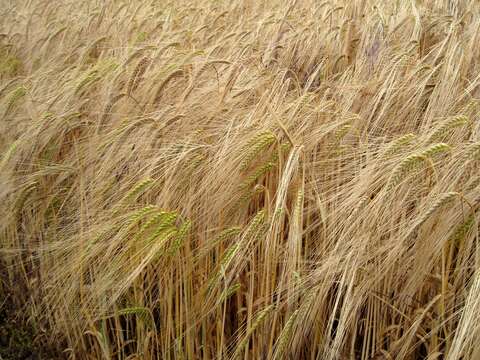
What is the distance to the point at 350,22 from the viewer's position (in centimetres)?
298

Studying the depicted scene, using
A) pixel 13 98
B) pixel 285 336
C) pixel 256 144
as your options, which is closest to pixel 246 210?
pixel 256 144

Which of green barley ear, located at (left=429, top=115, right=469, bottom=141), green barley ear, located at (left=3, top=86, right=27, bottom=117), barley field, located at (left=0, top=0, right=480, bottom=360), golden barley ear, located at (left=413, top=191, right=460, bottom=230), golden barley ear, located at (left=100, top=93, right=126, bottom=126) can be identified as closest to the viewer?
golden barley ear, located at (left=413, top=191, right=460, bottom=230)

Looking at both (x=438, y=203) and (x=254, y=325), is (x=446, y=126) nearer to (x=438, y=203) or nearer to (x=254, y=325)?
(x=438, y=203)

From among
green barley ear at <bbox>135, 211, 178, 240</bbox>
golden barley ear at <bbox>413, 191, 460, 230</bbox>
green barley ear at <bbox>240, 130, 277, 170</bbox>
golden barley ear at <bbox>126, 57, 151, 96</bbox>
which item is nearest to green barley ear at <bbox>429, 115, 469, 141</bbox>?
golden barley ear at <bbox>413, 191, 460, 230</bbox>

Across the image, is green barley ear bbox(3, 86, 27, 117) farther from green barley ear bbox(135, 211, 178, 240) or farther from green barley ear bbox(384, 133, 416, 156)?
green barley ear bbox(384, 133, 416, 156)

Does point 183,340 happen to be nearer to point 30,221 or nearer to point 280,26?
point 30,221

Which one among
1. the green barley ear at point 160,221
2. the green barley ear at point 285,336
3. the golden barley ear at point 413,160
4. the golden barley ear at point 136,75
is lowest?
the green barley ear at point 285,336

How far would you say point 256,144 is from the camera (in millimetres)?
1437

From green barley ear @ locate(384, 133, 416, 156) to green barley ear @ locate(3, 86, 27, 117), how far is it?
1.65 m

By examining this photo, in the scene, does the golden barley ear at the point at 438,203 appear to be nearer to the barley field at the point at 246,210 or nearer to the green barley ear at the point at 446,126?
the barley field at the point at 246,210

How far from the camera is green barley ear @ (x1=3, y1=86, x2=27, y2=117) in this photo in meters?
2.16

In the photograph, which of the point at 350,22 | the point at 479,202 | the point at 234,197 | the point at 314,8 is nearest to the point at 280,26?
the point at 350,22

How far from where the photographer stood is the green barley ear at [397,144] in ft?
4.41

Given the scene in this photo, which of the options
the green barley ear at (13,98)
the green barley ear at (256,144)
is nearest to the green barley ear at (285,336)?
the green barley ear at (256,144)
